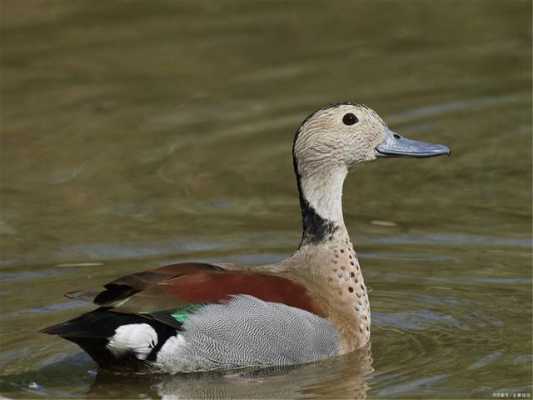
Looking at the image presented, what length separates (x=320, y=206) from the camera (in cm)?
927

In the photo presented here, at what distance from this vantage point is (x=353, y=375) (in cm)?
839

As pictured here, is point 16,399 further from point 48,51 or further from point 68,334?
point 48,51

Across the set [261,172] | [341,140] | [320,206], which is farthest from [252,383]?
[261,172]

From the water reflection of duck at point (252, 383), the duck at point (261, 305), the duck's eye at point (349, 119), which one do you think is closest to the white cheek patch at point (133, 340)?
the duck at point (261, 305)

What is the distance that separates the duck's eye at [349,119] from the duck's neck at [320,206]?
0.31 metres

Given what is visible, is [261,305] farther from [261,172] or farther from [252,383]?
[261,172]

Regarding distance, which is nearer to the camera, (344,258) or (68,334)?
(68,334)

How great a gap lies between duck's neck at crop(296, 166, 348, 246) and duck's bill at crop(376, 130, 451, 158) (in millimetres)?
381

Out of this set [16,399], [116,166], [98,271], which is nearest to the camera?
[16,399]

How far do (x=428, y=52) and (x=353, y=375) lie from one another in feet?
27.1

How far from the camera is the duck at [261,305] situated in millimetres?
8172

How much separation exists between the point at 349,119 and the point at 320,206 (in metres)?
0.58

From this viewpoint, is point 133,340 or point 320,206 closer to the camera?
point 133,340

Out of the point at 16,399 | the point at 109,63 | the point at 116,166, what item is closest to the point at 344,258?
the point at 16,399
